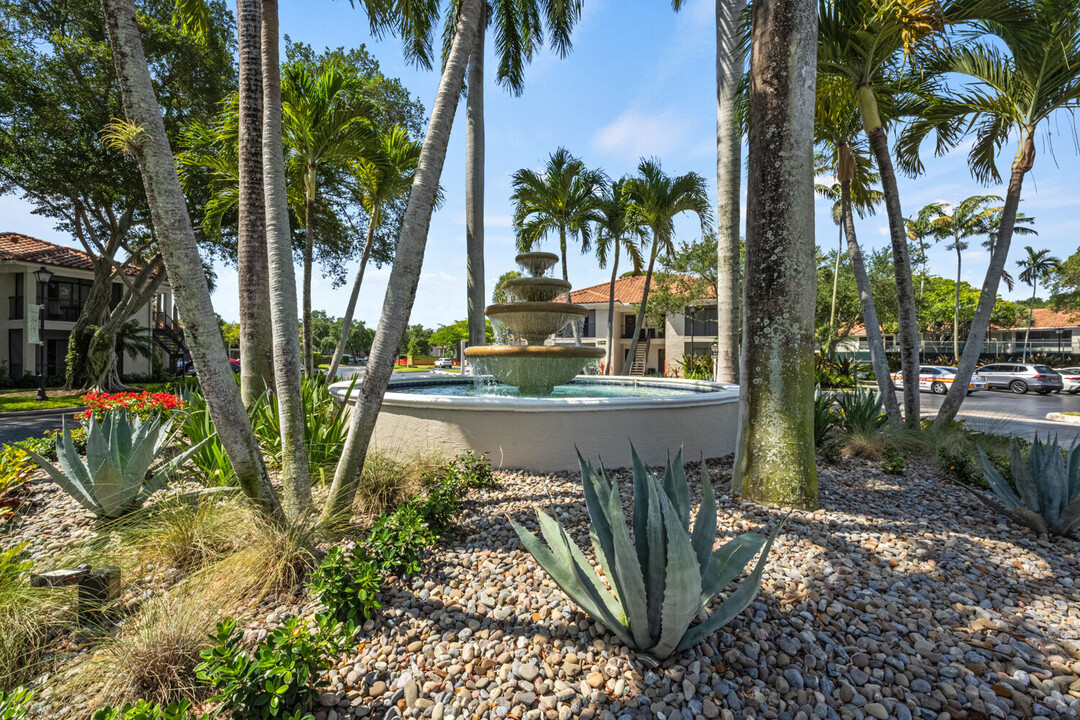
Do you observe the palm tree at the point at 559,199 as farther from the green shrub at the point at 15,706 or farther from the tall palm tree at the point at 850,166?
the green shrub at the point at 15,706

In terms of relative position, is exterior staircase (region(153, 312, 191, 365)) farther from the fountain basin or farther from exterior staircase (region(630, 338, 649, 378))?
exterior staircase (region(630, 338, 649, 378))

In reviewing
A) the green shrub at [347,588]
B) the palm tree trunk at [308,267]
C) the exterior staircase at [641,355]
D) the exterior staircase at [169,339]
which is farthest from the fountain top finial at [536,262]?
the exterior staircase at [169,339]

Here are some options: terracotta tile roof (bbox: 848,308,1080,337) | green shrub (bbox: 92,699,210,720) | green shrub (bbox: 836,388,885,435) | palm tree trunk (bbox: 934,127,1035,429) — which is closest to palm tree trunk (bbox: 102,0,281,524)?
green shrub (bbox: 92,699,210,720)

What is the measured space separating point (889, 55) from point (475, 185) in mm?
6642

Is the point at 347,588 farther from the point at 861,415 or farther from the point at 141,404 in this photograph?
the point at 861,415

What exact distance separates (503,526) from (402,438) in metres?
2.18

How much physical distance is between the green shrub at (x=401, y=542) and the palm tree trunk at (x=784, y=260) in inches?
105

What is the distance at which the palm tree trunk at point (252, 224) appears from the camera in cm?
361

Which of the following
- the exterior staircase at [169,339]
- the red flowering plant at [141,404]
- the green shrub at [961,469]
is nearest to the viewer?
the green shrub at [961,469]

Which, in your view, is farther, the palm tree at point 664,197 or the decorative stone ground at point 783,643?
the palm tree at point 664,197

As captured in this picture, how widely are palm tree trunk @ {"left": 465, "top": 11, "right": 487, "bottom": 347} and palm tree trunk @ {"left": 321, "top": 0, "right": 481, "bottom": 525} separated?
539 centimetres

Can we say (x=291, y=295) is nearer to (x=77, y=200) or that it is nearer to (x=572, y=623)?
(x=572, y=623)

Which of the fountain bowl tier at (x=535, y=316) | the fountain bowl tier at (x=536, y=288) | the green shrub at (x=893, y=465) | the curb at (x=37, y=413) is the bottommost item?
the curb at (x=37, y=413)

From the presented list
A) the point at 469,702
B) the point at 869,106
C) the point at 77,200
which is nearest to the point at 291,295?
the point at 469,702
